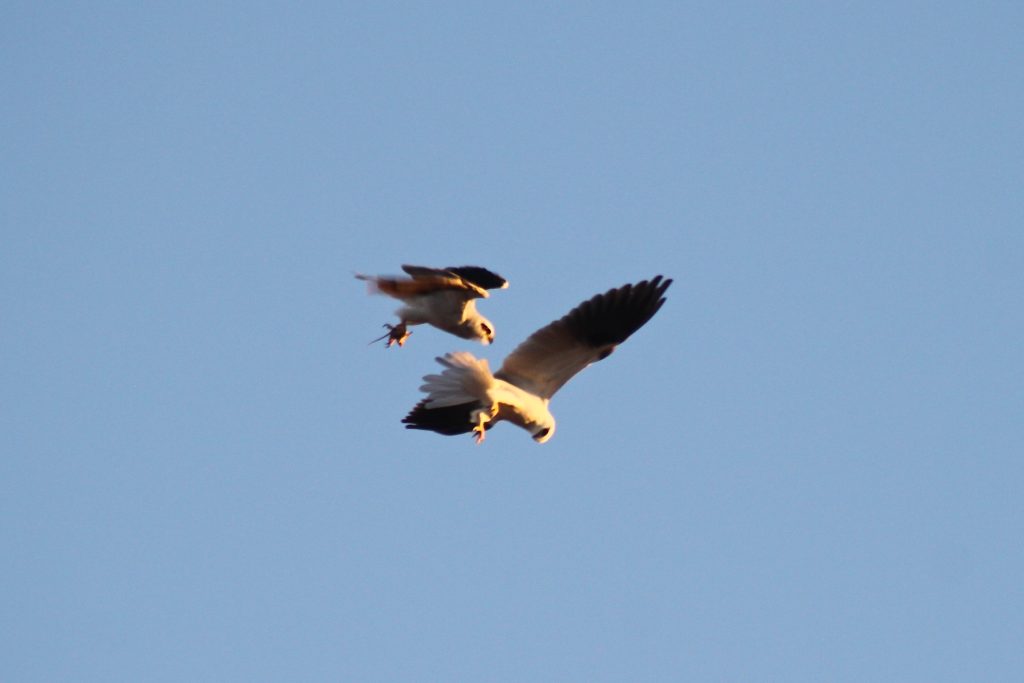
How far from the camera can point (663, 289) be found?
13.7m

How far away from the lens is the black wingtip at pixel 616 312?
13.6 metres

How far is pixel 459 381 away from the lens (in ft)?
41.6

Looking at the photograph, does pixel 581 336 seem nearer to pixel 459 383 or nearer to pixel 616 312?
pixel 616 312

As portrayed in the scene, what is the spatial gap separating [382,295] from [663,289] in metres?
2.44

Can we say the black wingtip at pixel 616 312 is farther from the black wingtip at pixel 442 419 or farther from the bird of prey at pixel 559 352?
the black wingtip at pixel 442 419

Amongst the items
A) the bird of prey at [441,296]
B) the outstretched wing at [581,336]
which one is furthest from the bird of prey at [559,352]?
the bird of prey at [441,296]

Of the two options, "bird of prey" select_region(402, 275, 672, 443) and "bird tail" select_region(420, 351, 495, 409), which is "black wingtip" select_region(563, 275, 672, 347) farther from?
"bird tail" select_region(420, 351, 495, 409)

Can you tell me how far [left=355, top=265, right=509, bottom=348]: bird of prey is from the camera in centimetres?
1316

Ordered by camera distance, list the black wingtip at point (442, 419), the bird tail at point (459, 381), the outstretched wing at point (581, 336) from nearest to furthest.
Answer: the bird tail at point (459, 381), the outstretched wing at point (581, 336), the black wingtip at point (442, 419)

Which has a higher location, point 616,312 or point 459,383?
point 616,312

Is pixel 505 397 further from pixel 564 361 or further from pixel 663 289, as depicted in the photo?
pixel 663 289

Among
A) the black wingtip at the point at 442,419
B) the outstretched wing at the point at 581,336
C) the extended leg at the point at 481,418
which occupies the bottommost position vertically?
the extended leg at the point at 481,418

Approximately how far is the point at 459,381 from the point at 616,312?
1.75 meters

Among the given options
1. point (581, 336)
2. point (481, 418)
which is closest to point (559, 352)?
point (581, 336)
